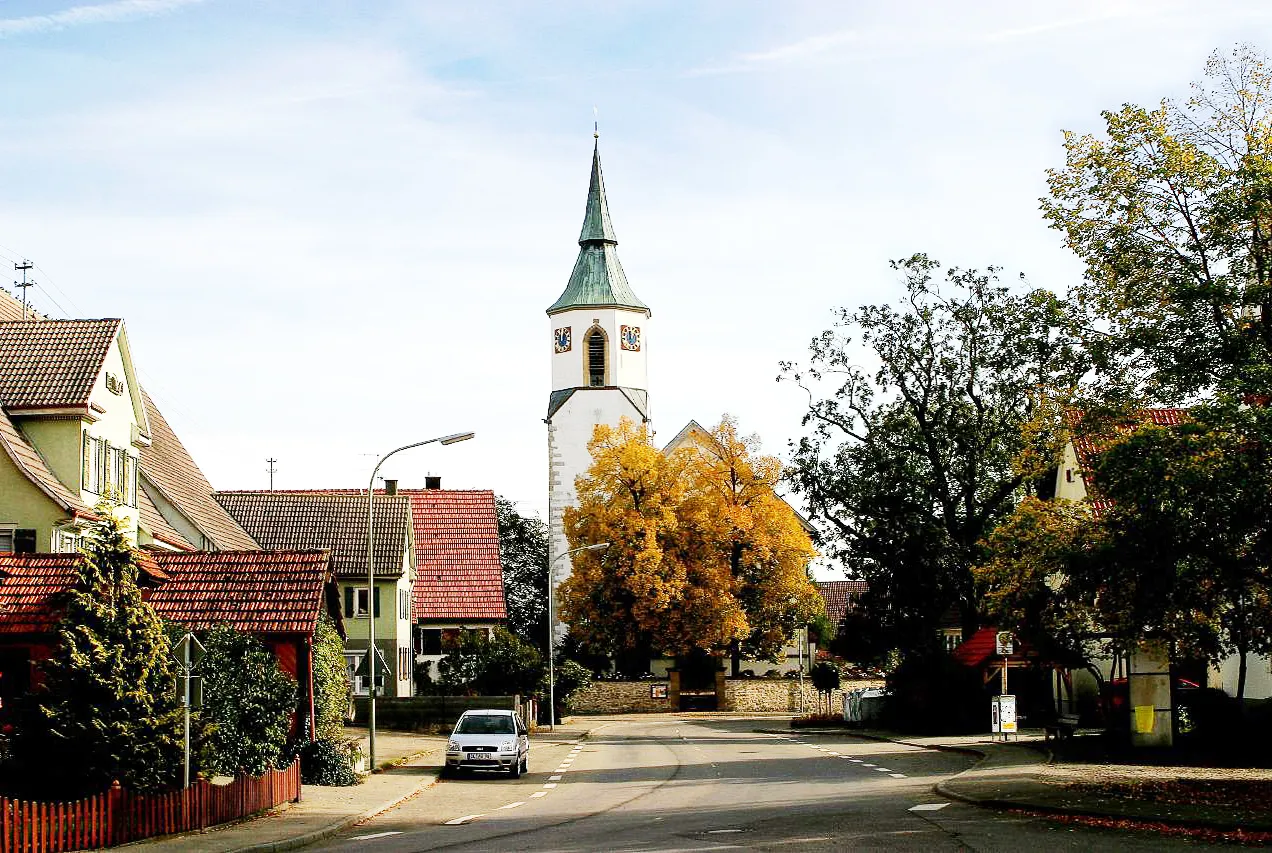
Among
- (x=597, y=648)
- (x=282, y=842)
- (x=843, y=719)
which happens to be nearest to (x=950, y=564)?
(x=843, y=719)

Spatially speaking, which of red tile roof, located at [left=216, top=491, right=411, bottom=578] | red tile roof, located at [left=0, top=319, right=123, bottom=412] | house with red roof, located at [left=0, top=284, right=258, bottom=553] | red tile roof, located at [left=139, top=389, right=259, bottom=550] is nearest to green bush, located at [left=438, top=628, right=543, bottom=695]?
red tile roof, located at [left=216, top=491, right=411, bottom=578]

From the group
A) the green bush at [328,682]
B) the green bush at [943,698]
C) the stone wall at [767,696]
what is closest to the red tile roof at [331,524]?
the stone wall at [767,696]

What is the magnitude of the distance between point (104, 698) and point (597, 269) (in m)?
81.0

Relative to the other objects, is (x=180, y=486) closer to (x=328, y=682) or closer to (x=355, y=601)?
(x=355, y=601)

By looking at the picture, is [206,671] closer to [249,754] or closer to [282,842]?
[249,754]

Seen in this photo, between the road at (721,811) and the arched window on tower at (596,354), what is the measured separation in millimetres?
57214

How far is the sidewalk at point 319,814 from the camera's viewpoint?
745 inches

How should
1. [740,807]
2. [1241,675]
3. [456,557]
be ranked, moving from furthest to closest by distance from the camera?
[456,557], [1241,675], [740,807]

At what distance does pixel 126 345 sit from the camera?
37.1 m

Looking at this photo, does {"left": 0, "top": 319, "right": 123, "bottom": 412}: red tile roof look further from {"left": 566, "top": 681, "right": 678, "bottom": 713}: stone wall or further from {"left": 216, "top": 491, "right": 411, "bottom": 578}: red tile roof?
{"left": 566, "top": 681, "right": 678, "bottom": 713}: stone wall

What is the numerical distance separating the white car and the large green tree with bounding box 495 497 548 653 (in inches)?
2567

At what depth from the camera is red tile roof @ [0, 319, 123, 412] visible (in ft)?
112

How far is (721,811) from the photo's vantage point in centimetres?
2314

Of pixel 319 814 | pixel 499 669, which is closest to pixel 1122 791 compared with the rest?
pixel 319 814
